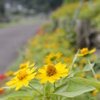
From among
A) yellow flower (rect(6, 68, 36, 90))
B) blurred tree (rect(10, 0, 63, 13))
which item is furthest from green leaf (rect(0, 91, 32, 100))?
blurred tree (rect(10, 0, 63, 13))

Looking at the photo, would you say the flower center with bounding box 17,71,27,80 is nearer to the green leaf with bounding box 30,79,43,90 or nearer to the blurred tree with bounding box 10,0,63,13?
the green leaf with bounding box 30,79,43,90

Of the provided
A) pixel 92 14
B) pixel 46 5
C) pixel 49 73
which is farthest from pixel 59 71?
pixel 46 5

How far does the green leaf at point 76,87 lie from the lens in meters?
0.53

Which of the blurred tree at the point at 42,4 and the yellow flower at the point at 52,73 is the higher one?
the blurred tree at the point at 42,4

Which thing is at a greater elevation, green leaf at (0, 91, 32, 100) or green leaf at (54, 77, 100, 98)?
green leaf at (0, 91, 32, 100)

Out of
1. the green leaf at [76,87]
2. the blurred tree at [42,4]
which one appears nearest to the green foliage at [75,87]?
the green leaf at [76,87]

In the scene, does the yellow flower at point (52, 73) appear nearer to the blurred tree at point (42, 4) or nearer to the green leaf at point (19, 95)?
the green leaf at point (19, 95)

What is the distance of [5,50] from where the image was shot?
8.08 m

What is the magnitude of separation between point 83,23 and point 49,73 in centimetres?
322

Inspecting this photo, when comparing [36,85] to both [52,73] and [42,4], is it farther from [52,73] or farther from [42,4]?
[42,4]

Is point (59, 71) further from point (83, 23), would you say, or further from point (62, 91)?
point (83, 23)

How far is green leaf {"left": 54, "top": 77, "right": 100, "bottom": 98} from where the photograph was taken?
1.74 feet

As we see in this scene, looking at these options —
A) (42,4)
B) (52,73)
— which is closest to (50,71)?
(52,73)

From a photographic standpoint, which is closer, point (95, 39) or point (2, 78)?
point (2, 78)
